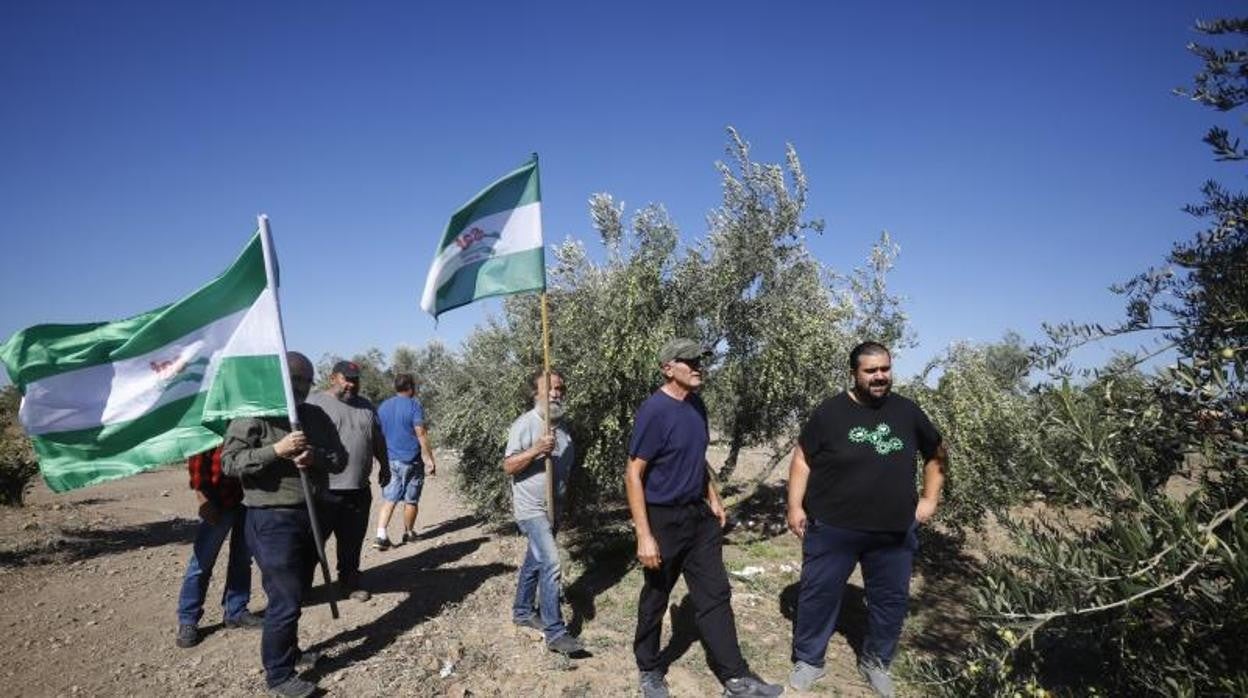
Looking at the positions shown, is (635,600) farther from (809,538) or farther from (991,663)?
(991,663)

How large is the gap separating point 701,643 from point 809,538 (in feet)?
4.72

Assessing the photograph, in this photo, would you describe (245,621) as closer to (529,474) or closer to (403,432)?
(529,474)

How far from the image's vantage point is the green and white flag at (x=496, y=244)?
5.41m

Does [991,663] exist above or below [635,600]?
above

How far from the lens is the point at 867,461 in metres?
4.11

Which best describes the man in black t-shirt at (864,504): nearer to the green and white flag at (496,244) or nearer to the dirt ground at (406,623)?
the dirt ground at (406,623)

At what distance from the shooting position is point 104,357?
447cm

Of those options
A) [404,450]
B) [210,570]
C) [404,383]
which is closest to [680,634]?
[210,570]

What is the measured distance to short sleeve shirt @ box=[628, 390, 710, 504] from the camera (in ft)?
13.4

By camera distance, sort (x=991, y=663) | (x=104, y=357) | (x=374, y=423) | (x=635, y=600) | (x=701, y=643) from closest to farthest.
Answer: (x=991, y=663) < (x=104, y=357) < (x=701, y=643) < (x=635, y=600) < (x=374, y=423)

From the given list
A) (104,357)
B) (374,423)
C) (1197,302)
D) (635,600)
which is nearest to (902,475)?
(1197,302)

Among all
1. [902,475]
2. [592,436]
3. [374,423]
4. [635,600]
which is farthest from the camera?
[592,436]

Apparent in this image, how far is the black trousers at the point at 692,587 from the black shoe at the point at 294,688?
2143mm

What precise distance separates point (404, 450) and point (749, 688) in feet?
19.7
